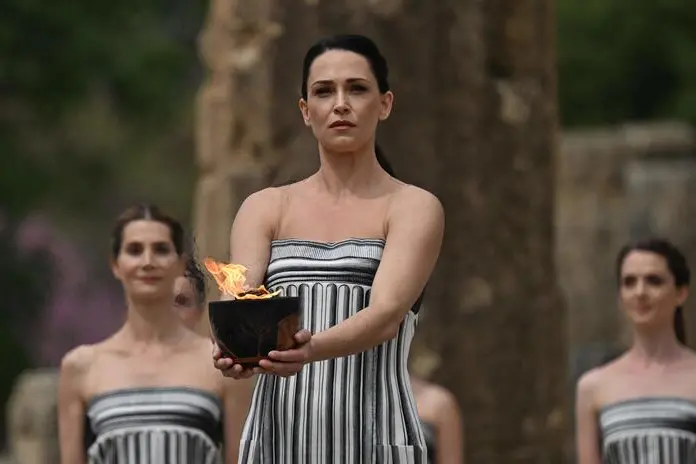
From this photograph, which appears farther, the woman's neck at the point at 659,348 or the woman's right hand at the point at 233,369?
the woman's neck at the point at 659,348

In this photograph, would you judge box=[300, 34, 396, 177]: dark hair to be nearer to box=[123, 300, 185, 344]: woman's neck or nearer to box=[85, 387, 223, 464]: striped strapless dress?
box=[85, 387, 223, 464]: striped strapless dress

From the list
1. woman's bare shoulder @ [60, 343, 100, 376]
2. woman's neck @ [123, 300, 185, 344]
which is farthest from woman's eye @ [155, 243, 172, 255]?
woman's bare shoulder @ [60, 343, 100, 376]

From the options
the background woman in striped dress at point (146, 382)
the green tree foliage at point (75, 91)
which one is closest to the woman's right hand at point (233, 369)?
the background woman in striped dress at point (146, 382)

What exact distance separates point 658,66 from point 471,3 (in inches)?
432

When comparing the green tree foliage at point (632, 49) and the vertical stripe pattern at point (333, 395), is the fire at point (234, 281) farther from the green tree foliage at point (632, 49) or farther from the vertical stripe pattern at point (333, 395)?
the green tree foliage at point (632, 49)

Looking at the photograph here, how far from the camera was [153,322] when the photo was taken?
769 centimetres

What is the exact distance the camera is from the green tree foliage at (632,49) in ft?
70.1

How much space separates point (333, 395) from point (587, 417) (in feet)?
7.73

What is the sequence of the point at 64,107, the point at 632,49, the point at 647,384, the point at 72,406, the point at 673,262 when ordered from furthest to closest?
the point at 64,107
the point at 632,49
the point at 673,262
the point at 647,384
the point at 72,406

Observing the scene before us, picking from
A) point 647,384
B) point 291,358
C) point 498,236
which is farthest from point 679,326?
point 291,358

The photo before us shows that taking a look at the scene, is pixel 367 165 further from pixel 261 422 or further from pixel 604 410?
pixel 604 410

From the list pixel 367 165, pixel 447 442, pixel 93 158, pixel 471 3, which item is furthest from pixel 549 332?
pixel 93 158

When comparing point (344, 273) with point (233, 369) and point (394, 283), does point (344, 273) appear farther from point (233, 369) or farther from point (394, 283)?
point (233, 369)

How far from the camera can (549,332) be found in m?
Result: 11.2
